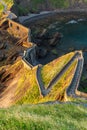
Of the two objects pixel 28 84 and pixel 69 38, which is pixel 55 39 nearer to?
pixel 69 38

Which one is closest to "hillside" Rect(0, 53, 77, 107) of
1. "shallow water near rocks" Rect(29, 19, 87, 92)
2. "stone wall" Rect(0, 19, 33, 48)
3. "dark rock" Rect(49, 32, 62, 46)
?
"shallow water near rocks" Rect(29, 19, 87, 92)

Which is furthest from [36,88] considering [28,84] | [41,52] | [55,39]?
[55,39]

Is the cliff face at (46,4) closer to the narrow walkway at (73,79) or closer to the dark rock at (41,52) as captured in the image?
the dark rock at (41,52)

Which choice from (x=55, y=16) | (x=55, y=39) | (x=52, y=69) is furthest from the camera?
(x=55, y=16)

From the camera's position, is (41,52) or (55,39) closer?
(41,52)

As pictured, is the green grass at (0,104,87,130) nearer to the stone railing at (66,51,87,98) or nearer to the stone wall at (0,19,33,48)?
the stone railing at (66,51,87,98)
